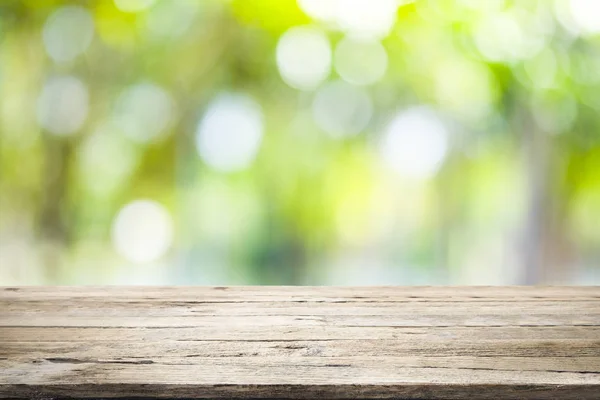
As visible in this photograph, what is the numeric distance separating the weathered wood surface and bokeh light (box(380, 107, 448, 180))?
18.5 ft

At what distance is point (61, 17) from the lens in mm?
6473

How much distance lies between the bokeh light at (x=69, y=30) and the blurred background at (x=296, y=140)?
0.06 ft

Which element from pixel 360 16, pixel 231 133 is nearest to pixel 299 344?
pixel 360 16

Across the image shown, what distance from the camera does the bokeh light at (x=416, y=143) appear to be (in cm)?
673

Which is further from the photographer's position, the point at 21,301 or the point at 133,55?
the point at 133,55

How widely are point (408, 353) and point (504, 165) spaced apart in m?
6.39

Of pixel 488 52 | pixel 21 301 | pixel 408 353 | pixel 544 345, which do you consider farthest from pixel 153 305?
pixel 488 52

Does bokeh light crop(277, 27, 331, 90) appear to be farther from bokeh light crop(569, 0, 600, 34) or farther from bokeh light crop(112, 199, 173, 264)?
bokeh light crop(569, 0, 600, 34)

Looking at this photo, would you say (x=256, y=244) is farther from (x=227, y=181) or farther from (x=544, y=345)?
(x=544, y=345)

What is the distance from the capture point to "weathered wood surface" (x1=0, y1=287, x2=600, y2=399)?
0.65 m

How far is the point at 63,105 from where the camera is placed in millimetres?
6430

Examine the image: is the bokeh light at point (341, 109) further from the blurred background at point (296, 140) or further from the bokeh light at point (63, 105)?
the bokeh light at point (63, 105)

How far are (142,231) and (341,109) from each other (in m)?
2.22

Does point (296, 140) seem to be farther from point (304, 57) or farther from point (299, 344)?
point (299, 344)
